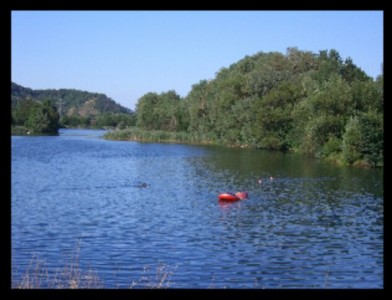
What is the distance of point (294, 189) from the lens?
30453mm

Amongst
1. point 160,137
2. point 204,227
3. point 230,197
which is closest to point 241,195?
point 230,197

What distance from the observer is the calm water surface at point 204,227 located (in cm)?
1402

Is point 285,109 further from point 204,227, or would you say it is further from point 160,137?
point 204,227

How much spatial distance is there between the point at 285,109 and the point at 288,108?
0.40 meters

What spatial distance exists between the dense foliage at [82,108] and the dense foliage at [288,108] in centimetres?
3570

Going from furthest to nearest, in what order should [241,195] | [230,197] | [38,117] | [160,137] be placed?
1. [38,117]
2. [160,137]
3. [241,195]
4. [230,197]

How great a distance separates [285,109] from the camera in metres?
64.0

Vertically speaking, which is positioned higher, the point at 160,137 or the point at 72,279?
the point at 160,137

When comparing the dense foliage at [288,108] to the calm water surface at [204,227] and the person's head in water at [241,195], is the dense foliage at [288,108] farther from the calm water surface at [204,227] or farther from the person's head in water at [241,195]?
the person's head in water at [241,195]

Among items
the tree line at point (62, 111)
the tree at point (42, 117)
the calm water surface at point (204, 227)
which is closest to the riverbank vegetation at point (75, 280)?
the calm water surface at point (204, 227)

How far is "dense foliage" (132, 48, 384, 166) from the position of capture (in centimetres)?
4616

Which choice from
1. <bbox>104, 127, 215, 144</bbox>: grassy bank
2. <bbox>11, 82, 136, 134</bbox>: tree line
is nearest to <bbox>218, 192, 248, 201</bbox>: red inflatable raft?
<bbox>11, 82, 136, 134</bbox>: tree line

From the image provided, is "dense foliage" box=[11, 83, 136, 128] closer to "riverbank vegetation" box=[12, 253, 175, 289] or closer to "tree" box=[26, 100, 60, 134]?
"tree" box=[26, 100, 60, 134]
